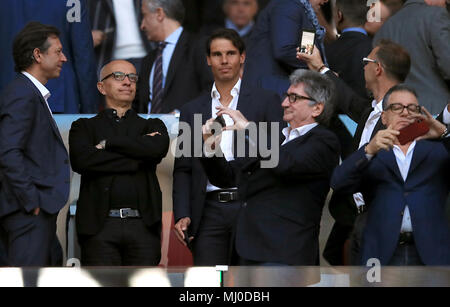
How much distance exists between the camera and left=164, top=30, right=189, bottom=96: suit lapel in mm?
7824

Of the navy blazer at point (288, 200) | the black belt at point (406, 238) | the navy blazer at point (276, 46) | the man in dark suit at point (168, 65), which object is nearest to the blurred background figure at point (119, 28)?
the man in dark suit at point (168, 65)

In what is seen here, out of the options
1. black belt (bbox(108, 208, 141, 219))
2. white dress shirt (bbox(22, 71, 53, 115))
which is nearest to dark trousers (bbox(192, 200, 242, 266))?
black belt (bbox(108, 208, 141, 219))

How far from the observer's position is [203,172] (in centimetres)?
654

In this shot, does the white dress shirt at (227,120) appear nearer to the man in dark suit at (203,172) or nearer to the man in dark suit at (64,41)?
the man in dark suit at (203,172)

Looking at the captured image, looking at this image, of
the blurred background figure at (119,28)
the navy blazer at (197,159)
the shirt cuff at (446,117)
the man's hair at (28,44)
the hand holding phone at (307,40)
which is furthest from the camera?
the blurred background figure at (119,28)

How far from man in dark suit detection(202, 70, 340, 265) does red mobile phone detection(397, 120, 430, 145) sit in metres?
0.35

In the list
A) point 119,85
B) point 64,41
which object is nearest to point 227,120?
point 119,85

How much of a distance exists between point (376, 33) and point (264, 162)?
1.79m

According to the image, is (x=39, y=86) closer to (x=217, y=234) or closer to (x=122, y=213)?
(x=122, y=213)

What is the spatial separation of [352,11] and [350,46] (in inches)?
9.4

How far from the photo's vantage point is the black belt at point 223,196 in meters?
6.46

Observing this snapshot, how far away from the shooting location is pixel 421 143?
624cm
